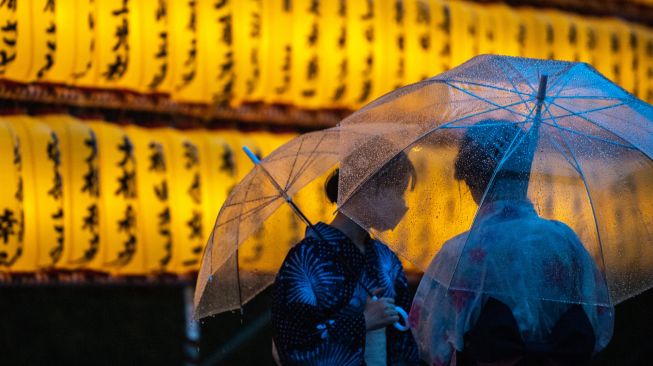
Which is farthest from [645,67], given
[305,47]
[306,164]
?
[306,164]

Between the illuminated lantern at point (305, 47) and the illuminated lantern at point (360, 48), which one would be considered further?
the illuminated lantern at point (360, 48)

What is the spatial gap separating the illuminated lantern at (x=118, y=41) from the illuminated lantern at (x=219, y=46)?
0.37 metres

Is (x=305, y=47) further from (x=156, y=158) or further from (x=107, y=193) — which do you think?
(x=107, y=193)

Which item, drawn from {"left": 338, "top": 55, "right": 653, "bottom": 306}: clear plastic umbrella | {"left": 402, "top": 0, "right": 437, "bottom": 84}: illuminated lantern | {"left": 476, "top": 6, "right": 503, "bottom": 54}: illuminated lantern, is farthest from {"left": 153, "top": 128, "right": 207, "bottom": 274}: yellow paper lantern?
{"left": 338, "top": 55, "right": 653, "bottom": 306}: clear plastic umbrella

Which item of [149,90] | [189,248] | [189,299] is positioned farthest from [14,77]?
[189,299]

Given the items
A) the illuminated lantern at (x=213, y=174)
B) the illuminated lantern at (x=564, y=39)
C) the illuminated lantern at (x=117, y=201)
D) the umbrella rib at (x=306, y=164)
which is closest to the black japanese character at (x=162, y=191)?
the illuminated lantern at (x=117, y=201)

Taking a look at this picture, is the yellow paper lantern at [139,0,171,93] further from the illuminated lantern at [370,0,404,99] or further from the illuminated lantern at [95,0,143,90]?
the illuminated lantern at [370,0,404,99]

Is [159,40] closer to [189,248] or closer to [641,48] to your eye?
[189,248]

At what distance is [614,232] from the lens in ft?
10.9

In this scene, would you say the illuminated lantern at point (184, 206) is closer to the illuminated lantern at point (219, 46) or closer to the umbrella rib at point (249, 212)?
the illuminated lantern at point (219, 46)

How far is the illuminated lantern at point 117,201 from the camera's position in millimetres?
5695

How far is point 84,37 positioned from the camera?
5488 millimetres

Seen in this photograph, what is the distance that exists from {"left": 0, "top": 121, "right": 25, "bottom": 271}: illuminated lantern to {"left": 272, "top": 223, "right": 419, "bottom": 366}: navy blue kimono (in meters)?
2.08

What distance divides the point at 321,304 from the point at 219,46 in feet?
8.78
